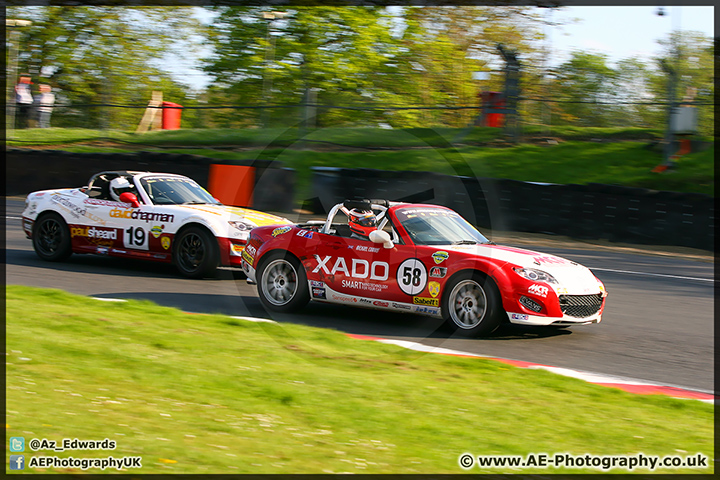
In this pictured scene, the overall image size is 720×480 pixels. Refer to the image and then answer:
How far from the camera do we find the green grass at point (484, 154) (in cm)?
1905

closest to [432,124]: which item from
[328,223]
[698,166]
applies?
[698,166]

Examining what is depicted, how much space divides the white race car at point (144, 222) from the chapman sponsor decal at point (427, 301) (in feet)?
11.1

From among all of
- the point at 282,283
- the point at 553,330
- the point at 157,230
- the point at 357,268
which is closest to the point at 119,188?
the point at 157,230

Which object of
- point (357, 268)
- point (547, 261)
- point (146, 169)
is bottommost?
point (357, 268)

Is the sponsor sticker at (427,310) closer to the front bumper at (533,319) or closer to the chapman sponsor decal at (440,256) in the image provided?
the chapman sponsor decal at (440,256)

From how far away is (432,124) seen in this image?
2256cm

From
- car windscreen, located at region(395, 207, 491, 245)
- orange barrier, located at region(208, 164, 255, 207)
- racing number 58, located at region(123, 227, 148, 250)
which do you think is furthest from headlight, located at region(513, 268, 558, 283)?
orange barrier, located at region(208, 164, 255, 207)

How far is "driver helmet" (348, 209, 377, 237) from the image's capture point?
830 centimetres

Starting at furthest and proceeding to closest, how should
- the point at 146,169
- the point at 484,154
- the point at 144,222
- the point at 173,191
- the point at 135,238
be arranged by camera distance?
1. the point at 484,154
2. the point at 146,169
3. the point at 173,191
4. the point at 135,238
5. the point at 144,222

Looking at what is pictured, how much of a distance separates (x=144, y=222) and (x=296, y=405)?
6.41 metres

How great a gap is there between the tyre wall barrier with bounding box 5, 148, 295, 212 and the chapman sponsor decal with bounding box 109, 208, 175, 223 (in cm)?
770

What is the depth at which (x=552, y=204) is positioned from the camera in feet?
55.2

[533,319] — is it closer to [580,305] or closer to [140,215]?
[580,305]

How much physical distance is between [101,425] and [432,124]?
753 inches
